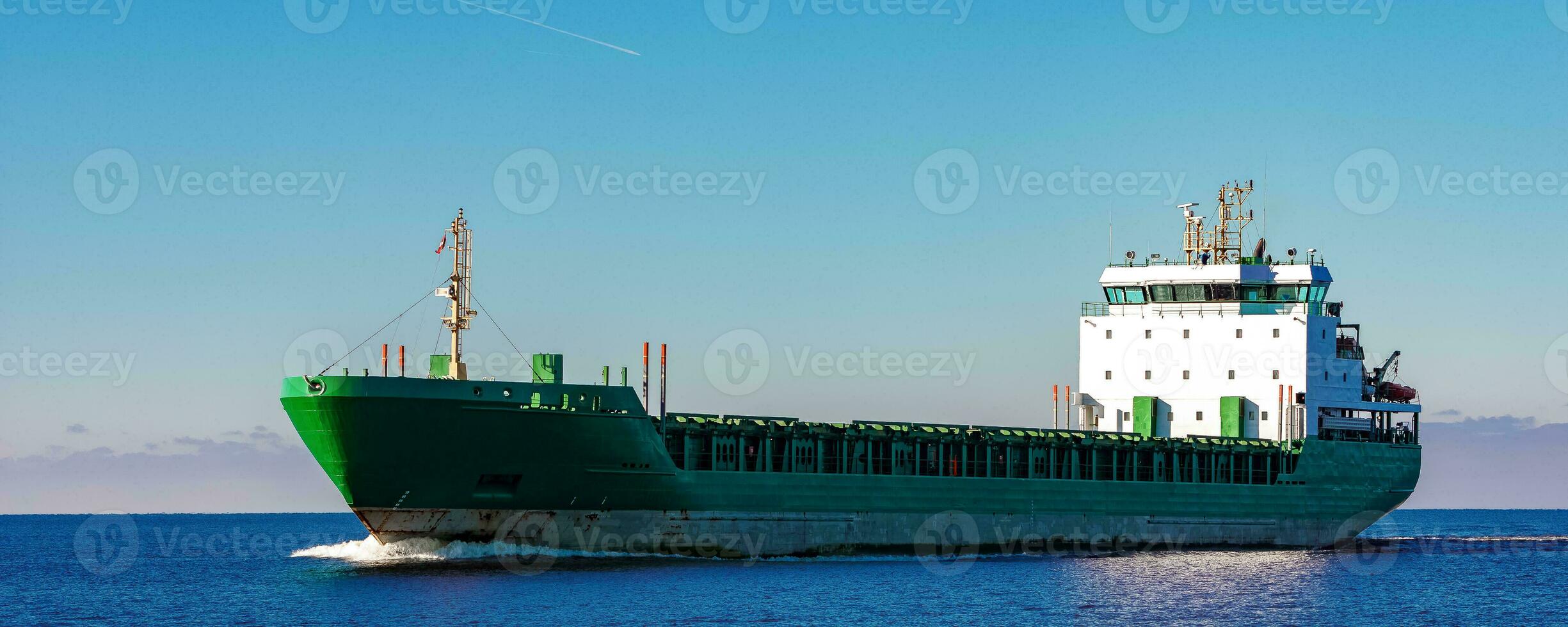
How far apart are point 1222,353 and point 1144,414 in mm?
3720

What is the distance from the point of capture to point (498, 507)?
44594 millimetres

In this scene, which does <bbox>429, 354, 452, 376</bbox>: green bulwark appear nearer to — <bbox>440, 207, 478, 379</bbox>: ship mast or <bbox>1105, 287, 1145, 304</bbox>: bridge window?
<bbox>440, 207, 478, 379</bbox>: ship mast

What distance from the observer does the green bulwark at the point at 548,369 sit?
45.1 m

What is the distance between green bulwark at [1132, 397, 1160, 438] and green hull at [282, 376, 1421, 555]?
3562 mm

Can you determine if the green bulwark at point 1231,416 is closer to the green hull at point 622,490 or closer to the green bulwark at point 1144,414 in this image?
the green hull at point 622,490

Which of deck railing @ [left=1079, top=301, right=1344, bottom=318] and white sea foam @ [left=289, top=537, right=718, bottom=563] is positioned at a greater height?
deck railing @ [left=1079, top=301, right=1344, bottom=318]

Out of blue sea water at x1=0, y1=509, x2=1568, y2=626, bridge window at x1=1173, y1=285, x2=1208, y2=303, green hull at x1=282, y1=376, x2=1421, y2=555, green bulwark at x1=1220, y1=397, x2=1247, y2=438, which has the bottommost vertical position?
blue sea water at x1=0, y1=509, x2=1568, y2=626

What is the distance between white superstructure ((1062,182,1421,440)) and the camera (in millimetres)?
61312

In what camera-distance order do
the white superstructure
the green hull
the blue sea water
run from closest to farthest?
the blue sea water
the green hull
the white superstructure

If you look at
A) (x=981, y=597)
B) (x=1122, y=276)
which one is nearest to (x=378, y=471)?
(x=981, y=597)

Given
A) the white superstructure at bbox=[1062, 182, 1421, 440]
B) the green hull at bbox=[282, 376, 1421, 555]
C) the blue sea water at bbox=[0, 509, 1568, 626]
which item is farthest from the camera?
the white superstructure at bbox=[1062, 182, 1421, 440]

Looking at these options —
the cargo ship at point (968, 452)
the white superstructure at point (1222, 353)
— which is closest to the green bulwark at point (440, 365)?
the cargo ship at point (968, 452)

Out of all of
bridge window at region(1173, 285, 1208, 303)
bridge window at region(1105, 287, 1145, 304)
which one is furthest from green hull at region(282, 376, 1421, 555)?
bridge window at region(1105, 287, 1145, 304)

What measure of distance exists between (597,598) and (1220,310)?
3209 centimetres
